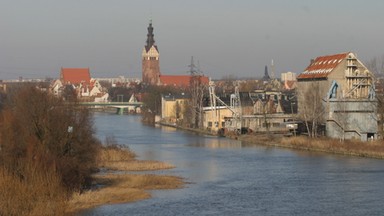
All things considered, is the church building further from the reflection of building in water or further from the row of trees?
the row of trees

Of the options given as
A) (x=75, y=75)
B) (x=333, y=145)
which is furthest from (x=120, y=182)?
(x=75, y=75)

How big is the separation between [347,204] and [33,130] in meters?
5.68

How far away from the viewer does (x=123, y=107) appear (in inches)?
2360

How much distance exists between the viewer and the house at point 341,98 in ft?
80.4

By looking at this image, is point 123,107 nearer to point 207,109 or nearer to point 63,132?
point 207,109

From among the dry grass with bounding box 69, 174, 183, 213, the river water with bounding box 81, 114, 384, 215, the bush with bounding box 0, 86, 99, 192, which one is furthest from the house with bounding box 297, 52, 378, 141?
the bush with bounding box 0, 86, 99, 192

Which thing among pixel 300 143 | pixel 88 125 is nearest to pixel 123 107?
pixel 300 143

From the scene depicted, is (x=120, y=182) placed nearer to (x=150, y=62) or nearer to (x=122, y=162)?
(x=122, y=162)

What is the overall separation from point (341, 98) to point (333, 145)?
10.0 ft

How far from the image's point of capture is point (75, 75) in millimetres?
85938

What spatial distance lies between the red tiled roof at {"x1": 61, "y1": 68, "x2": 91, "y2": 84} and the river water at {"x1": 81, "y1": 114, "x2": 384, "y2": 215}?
61849 millimetres

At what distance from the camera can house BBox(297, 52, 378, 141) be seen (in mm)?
24516

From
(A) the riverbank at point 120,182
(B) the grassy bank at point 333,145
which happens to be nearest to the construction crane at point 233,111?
(B) the grassy bank at point 333,145

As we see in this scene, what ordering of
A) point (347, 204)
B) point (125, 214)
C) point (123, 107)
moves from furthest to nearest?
point (123, 107) < point (347, 204) < point (125, 214)
